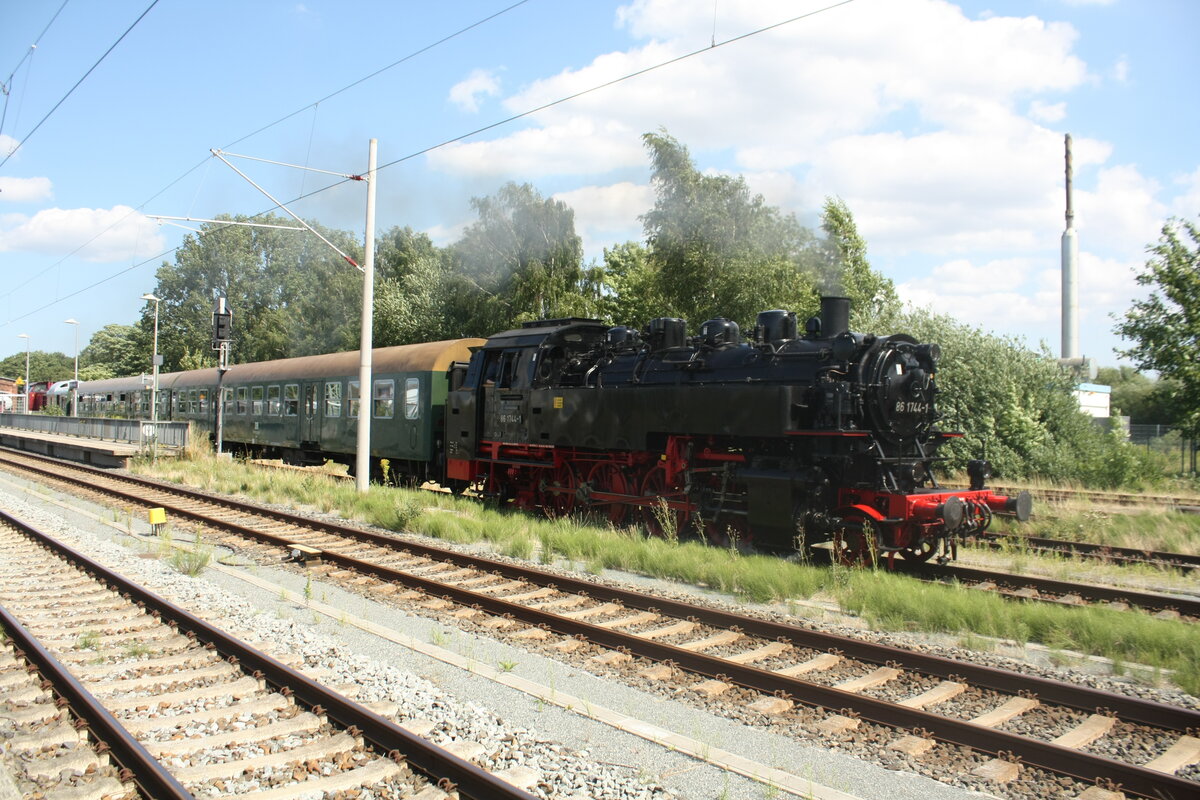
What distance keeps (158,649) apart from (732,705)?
164 inches

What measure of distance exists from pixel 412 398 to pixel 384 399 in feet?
4.19

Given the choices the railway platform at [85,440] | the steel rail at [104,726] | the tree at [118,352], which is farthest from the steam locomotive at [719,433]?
the tree at [118,352]

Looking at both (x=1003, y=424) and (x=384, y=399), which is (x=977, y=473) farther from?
(x=384, y=399)

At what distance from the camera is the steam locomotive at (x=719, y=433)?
29.3 feet

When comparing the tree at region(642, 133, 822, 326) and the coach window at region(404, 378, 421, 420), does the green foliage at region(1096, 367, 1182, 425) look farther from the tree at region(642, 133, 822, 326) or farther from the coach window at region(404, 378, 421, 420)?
the coach window at region(404, 378, 421, 420)

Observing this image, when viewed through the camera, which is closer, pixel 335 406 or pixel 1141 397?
pixel 335 406

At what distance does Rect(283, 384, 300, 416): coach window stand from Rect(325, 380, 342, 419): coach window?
1804mm

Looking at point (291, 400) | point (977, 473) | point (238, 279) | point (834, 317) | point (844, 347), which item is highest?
point (238, 279)

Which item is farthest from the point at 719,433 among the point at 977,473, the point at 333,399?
the point at 333,399

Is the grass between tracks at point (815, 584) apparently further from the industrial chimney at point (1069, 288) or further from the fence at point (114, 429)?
the industrial chimney at point (1069, 288)

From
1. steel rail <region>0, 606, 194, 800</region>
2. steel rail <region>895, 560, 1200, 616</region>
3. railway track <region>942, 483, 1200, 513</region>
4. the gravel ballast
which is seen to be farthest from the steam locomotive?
steel rail <region>0, 606, 194, 800</region>

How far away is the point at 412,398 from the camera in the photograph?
54.0 ft

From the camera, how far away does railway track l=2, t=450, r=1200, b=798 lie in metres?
4.15

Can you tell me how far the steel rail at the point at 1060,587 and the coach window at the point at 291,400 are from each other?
16.1 meters
